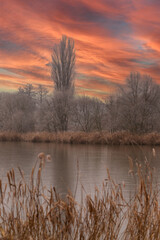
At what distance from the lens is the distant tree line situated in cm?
2647

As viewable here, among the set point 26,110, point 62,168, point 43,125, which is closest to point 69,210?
point 62,168

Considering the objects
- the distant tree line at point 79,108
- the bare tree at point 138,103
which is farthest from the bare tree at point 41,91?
the bare tree at point 138,103

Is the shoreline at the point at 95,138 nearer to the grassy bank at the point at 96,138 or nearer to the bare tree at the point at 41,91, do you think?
the grassy bank at the point at 96,138

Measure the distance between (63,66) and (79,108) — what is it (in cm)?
596

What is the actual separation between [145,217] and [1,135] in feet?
85.8

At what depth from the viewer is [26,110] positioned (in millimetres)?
36156

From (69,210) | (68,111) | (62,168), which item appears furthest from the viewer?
(68,111)

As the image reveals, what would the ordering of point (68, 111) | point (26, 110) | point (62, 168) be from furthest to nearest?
point (26, 110) < point (68, 111) < point (62, 168)

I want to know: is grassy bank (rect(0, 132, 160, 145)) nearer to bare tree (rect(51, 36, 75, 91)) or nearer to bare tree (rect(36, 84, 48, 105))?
bare tree (rect(51, 36, 75, 91))

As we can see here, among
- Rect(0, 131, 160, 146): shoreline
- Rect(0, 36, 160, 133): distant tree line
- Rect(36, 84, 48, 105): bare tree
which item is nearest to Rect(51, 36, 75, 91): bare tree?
Rect(0, 36, 160, 133): distant tree line

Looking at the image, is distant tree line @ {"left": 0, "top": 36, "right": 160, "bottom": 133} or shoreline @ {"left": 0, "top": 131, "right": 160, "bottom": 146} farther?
distant tree line @ {"left": 0, "top": 36, "right": 160, "bottom": 133}

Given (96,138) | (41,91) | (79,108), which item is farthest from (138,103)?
(41,91)

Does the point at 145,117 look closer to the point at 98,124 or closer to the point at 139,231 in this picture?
the point at 98,124

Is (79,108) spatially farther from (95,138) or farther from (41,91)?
(41,91)
